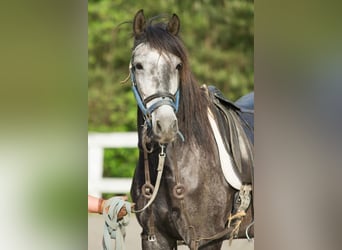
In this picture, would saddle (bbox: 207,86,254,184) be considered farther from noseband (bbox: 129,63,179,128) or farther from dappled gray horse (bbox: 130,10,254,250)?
noseband (bbox: 129,63,179,128)

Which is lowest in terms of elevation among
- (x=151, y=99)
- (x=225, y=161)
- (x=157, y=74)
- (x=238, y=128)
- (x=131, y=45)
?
(x=225, y=161)

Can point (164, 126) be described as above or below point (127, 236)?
above

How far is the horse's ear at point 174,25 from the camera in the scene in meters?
3.32

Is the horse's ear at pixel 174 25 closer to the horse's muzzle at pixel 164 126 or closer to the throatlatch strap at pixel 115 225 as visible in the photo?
the horse's muzzle at pixel 164 126

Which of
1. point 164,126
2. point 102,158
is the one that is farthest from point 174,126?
point 102,158

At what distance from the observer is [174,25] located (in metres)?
3.32

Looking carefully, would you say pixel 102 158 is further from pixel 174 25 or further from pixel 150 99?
pixel 174 25

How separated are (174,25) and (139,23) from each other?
167mm

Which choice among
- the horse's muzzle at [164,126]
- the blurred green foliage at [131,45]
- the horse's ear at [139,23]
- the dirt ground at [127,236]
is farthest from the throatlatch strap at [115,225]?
the horse's ear at [139,23]

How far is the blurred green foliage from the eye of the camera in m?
3.34
